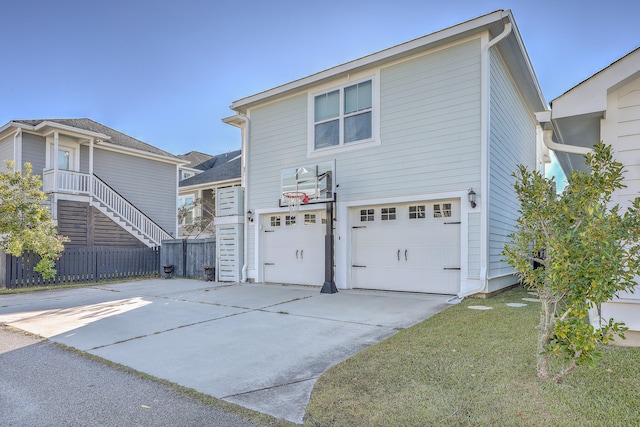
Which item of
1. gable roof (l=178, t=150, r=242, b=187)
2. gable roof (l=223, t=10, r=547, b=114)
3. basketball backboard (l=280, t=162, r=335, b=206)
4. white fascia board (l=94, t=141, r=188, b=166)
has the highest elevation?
gable roof (l=223, t=10, r=547, b=114)

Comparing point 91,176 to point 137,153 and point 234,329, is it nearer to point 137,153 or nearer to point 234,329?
point 137,153

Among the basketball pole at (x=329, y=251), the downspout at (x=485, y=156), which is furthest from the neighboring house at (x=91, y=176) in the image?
the downspout at (x=485, y=156)

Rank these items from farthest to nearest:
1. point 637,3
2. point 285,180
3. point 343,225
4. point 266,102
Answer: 1. point 266,102
2. point 285,180
3. point 343,225
4. point 637,3

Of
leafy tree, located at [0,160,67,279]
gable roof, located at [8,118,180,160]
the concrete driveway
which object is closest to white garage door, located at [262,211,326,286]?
the concrete driveway

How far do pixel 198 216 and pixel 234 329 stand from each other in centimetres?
1591

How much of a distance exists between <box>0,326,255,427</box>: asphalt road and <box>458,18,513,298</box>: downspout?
5749 mm

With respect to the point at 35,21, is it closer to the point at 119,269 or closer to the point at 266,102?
the point at 266,102

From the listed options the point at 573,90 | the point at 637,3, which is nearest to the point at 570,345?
the point at 573,90

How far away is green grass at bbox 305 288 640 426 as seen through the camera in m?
2.55

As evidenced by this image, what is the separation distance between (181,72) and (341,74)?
287 inches

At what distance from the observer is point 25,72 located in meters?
12.2

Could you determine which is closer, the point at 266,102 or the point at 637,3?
the point at 637,3

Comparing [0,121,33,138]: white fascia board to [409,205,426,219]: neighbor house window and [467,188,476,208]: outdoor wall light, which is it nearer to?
[409,205,426,219]: neighbor house window

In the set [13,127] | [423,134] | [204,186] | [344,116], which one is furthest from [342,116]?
[13,127]
